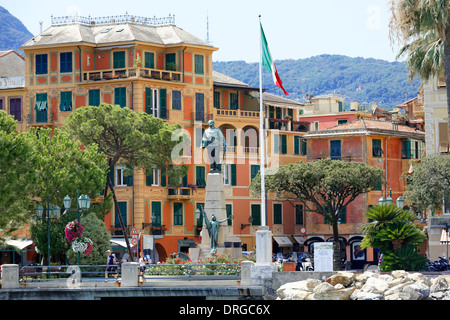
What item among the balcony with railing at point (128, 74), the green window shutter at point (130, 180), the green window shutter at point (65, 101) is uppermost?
the balcony with railing at point (128, 74)

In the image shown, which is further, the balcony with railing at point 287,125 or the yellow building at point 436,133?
the balcony with railing at point 287,125

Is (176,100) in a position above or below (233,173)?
above

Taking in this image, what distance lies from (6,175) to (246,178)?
3518 centimetres

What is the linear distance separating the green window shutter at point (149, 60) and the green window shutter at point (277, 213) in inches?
624

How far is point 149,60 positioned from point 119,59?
2224 mm

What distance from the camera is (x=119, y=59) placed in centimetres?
8156

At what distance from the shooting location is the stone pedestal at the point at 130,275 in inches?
1743

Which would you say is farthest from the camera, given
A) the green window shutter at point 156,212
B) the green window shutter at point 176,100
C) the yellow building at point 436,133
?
the green window shutter at point 176,100

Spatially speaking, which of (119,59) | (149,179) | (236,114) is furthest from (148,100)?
(236,114)

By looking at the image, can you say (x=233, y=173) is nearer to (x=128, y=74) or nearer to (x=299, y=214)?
(x=299, y=214)

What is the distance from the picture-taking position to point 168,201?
81000 mm

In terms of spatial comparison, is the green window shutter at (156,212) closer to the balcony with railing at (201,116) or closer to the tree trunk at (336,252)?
the balcony with railing at (201,116)

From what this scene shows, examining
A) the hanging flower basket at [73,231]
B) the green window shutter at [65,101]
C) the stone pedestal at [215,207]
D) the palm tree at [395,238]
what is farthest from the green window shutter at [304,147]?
the hanging flower basket at [73,231]
